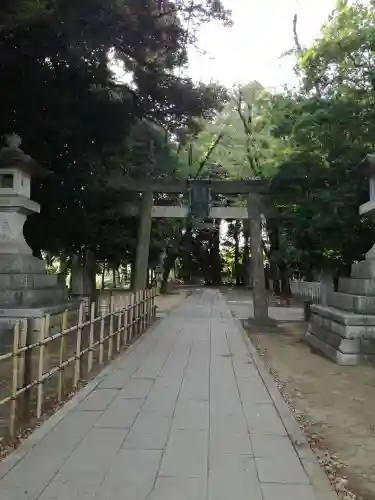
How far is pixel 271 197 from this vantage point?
1582cm

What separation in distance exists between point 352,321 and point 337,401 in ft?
7.99

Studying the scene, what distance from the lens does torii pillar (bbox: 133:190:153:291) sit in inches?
638

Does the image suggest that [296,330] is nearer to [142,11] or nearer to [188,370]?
[188,370]

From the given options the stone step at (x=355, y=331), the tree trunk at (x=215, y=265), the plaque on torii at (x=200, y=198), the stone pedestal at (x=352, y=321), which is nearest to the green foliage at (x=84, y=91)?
the plaque on torii at (x=200, y=198)

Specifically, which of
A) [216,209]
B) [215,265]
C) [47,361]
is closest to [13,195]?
[47,361]

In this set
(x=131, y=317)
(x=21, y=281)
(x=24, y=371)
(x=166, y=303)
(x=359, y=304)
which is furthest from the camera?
(x=166, y=303)

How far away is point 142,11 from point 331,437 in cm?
780

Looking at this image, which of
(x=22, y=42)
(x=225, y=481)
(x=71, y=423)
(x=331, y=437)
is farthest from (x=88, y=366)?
(x=22, y=42)

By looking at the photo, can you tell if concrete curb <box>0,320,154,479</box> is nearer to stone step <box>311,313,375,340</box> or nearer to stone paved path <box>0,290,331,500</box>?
stone paved path <box>0,290,331,500</box>

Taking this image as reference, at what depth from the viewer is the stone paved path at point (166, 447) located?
3.24 meters

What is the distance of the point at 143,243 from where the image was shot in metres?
16.6

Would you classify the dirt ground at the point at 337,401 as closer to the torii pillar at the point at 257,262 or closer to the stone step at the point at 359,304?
the stone step at the point at 359,304

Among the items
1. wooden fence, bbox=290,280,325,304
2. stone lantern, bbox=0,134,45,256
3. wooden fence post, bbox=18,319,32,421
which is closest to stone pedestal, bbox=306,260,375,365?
wooden fence post, bbox=18,319,32,421

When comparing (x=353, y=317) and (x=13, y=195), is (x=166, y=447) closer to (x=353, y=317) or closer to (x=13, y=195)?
(x=353, y=317)
